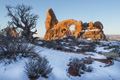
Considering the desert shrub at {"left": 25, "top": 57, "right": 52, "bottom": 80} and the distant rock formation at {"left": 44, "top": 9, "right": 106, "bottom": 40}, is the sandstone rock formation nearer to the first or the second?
the distant rock formation at {"left": 44, "top": 9, "right": 106, "bottom": 40}

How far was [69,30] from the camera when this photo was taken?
39156 millimetres

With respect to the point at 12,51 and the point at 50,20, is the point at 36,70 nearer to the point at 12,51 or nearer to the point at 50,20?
the point at 12,51

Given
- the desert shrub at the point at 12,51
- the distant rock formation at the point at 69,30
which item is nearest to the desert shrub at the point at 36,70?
the desert shrub at the point at 12,51

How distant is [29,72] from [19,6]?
1347cm

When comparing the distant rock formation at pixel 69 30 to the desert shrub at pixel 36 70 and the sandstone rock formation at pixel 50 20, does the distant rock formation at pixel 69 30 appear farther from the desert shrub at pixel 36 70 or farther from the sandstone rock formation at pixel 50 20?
the desert shrub at pixel 36 70

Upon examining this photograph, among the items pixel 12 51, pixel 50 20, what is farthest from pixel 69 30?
pixel 12 51

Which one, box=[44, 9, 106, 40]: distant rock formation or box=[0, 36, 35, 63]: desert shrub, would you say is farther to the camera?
box=[44, 9, 106, 40]: distant rock formation

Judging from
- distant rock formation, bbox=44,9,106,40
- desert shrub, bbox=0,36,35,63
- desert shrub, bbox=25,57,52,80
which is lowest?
desert shrub, bbox=25,57,52,80

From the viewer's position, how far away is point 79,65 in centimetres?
371

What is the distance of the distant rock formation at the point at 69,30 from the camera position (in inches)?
1368

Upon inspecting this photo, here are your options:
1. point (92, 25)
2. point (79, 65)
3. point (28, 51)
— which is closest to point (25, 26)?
point (28, 51)

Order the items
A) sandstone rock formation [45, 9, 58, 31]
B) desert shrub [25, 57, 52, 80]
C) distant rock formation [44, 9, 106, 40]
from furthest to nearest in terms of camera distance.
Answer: sandstone rock formation [45, 9, 58, 31] < distant rock formation [44, 9, 106, 40] < desert shrub [25, 57, 52, 80]

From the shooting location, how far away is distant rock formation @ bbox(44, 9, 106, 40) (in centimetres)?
3475

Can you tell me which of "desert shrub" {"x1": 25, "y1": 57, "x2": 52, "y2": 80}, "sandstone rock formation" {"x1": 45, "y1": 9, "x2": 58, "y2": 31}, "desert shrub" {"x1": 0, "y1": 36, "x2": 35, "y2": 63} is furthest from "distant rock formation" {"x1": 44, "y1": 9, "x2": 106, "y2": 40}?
"desert shrub" {"x1": 25, "y1": 57, "x2": 52, "y2": 80}
